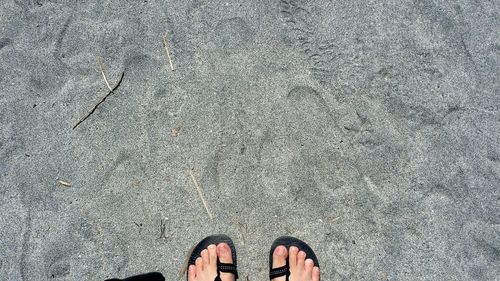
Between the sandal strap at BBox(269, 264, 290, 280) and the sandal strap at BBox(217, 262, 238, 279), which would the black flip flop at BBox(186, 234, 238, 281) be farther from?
the sandal strap at BBox(269, 264, 290, 280)

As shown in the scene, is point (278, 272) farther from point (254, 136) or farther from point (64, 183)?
point (64, 183)

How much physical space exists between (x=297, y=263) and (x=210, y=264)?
1.40 feet

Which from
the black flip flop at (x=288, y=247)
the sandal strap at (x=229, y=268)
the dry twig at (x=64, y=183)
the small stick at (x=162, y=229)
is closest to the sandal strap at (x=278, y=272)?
the black flip flop at (x=288, y=247)

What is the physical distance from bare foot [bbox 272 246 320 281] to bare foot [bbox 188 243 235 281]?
230mm

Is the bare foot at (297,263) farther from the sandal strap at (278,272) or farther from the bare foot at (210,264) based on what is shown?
the bare foot at (210,264)

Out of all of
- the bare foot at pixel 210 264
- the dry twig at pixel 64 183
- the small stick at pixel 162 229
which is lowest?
the bare foot at pixel 210 264

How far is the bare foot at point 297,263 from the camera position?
2158mm

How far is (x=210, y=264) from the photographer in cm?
223

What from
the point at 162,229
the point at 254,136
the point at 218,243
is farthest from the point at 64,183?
the point at 254,136

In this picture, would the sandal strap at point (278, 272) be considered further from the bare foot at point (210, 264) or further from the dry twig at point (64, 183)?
the dry twig at point (64, 183)

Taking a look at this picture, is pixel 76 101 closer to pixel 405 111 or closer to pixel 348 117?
pixel 348 117

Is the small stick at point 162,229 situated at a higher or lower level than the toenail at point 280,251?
higher

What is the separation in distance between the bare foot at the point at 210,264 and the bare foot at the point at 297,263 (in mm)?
230

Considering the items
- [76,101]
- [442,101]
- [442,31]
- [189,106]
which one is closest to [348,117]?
[442,101]
